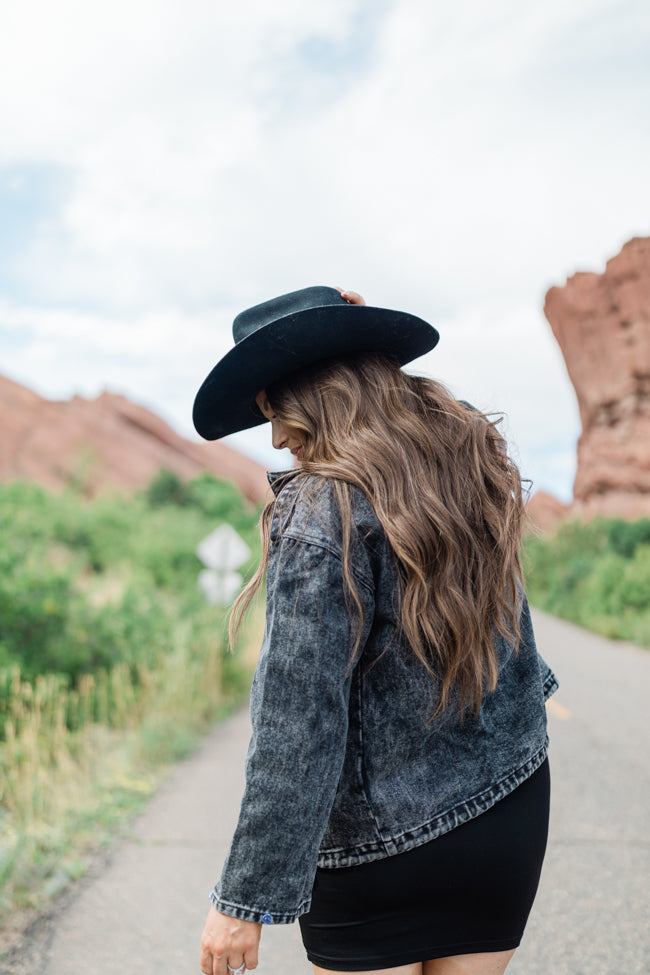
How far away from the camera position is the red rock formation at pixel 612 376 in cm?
3653

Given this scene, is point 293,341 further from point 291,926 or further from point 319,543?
point 291,926

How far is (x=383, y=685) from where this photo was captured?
1363 millimetres

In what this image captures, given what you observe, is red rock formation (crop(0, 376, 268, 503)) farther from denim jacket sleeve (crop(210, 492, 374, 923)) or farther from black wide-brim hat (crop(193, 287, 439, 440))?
denim jacket sleeve (crop(210, 492, 374, 923))

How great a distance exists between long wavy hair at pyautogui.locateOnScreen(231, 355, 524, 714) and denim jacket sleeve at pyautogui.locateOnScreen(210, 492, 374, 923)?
0.05 meters

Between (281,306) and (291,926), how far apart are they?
2984mm

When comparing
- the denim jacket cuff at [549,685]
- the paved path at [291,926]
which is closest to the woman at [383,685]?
→ the denim jacket cuff at [549,685]

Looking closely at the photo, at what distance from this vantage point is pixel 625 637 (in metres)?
14.5

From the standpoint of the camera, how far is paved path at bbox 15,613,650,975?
306 cm

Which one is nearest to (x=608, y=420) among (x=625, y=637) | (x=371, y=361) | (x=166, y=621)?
(x=625, y=637)

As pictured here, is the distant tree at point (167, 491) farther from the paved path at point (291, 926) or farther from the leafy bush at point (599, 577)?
the paved path at point (291, 926)

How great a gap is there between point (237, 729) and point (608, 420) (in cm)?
3572

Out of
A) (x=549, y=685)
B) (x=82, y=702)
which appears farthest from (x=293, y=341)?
(x=82, y=702)

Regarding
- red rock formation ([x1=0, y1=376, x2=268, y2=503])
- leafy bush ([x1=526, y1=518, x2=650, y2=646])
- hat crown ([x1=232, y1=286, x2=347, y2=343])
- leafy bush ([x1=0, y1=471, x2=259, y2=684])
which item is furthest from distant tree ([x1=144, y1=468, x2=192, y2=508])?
hat crown ([x1=232, y1=286, x2=347, y2=343])

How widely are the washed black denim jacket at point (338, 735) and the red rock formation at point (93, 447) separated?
3465cm
